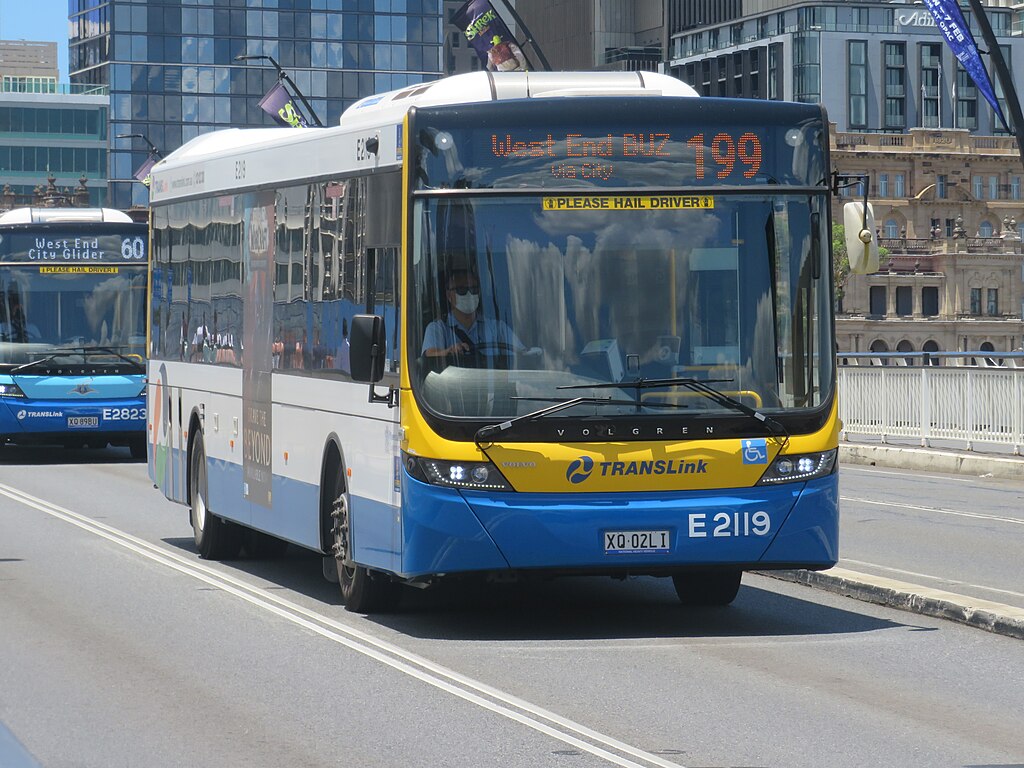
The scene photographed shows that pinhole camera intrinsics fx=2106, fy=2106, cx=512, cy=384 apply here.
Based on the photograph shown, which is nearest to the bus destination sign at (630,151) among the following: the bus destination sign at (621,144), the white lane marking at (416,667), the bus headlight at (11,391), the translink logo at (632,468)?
the bus destination sign at (621,144)

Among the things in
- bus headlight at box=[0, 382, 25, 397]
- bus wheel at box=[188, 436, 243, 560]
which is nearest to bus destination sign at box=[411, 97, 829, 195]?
bus wheel at box=[188, 436, 243, 560]

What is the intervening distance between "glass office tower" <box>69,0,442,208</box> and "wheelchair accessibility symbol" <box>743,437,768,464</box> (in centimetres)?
13673

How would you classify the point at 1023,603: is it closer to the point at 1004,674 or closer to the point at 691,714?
the point at 1004,674

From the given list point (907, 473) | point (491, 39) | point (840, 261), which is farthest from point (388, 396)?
point (840, 261)

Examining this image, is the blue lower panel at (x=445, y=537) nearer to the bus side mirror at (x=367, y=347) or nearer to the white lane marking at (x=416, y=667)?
the white lane marking at (x=416, y=667)

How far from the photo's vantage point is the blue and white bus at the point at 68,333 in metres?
28.0

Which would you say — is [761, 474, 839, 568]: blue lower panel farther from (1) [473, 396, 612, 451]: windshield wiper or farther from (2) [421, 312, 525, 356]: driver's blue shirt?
(2) [421, 312, 525, 356]: driver's blue shirt

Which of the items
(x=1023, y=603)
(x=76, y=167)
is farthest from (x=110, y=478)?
(x=76, y=167)

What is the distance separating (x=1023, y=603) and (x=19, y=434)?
18.4 meters

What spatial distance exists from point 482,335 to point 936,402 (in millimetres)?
19577

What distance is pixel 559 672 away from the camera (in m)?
9.94

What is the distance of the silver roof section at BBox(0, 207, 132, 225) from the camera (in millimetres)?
28531

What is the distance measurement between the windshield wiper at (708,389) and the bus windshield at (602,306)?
2 centimetres

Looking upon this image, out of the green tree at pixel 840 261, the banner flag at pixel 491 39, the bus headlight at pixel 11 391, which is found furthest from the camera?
the green tree at pixel 840 261
